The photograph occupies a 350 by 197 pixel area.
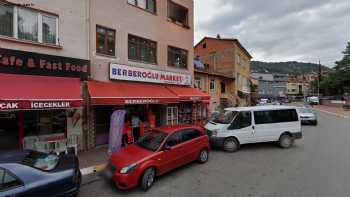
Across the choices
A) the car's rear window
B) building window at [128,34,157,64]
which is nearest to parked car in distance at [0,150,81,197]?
the car's rear window

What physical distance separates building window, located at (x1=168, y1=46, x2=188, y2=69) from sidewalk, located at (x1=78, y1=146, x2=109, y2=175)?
292 inches

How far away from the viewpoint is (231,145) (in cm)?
997

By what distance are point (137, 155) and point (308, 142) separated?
10.2 meters

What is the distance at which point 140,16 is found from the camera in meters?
12.5

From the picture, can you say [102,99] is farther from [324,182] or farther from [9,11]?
[324,182]

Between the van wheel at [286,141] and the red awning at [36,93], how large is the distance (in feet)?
31.7

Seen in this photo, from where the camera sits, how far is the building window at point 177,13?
1504 centimetres

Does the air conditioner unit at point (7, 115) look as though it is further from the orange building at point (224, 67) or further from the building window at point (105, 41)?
the orange building at point (224, 67)

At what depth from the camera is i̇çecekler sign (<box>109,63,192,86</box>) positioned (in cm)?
1090

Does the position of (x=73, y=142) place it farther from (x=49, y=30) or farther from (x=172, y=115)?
(x=172, y=115)

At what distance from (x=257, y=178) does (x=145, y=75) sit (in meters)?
8.14

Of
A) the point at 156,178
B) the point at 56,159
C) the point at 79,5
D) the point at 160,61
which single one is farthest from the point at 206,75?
the point at 56,159

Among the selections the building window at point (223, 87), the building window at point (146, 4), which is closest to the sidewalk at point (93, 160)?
the building window at point (146, 4)

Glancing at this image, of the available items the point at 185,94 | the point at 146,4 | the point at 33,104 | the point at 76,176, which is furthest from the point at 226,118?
the point at 146,4
